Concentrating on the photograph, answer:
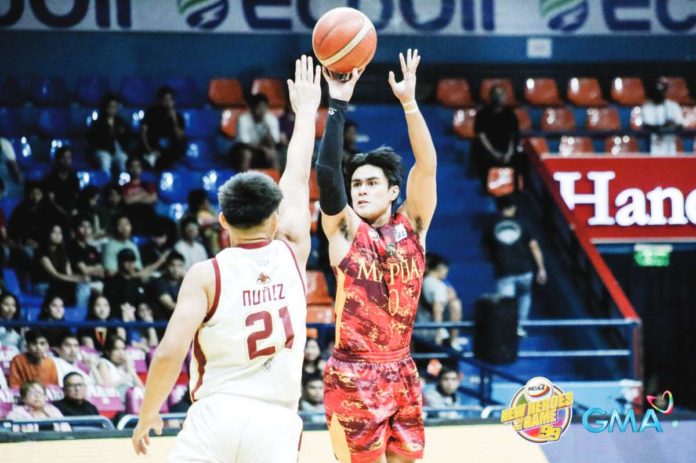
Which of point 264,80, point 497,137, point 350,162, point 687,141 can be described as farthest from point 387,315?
point 687,141

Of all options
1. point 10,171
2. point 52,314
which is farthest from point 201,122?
point 52,314

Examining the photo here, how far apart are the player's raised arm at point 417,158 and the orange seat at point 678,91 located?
10.2 metres

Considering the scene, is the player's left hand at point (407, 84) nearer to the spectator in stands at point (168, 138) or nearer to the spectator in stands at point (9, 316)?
the spectator in stands at point (9, 316)

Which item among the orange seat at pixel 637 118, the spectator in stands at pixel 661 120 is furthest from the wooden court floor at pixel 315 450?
the orange seat at pixel 637 118

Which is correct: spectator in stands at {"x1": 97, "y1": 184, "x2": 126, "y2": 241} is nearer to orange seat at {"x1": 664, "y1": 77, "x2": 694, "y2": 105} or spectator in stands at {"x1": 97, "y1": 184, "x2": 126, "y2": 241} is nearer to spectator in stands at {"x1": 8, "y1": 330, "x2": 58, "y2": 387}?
spectator in stands at {"x1": 8, "y1": 330, "x2": 58, "y2": 387}

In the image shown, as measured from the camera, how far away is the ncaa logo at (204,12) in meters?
14.0

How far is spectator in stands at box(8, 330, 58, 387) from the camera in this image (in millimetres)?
8328

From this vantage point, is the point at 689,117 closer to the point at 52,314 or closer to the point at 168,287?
the point at 168,287

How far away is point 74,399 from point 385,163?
395 centimetres

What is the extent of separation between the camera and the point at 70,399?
26.6ft

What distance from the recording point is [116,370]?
8.66 m

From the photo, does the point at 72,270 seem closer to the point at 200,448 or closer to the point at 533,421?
the point at 533,421

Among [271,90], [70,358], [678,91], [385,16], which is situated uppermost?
[385,16]

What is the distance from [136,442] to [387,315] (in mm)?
1396
